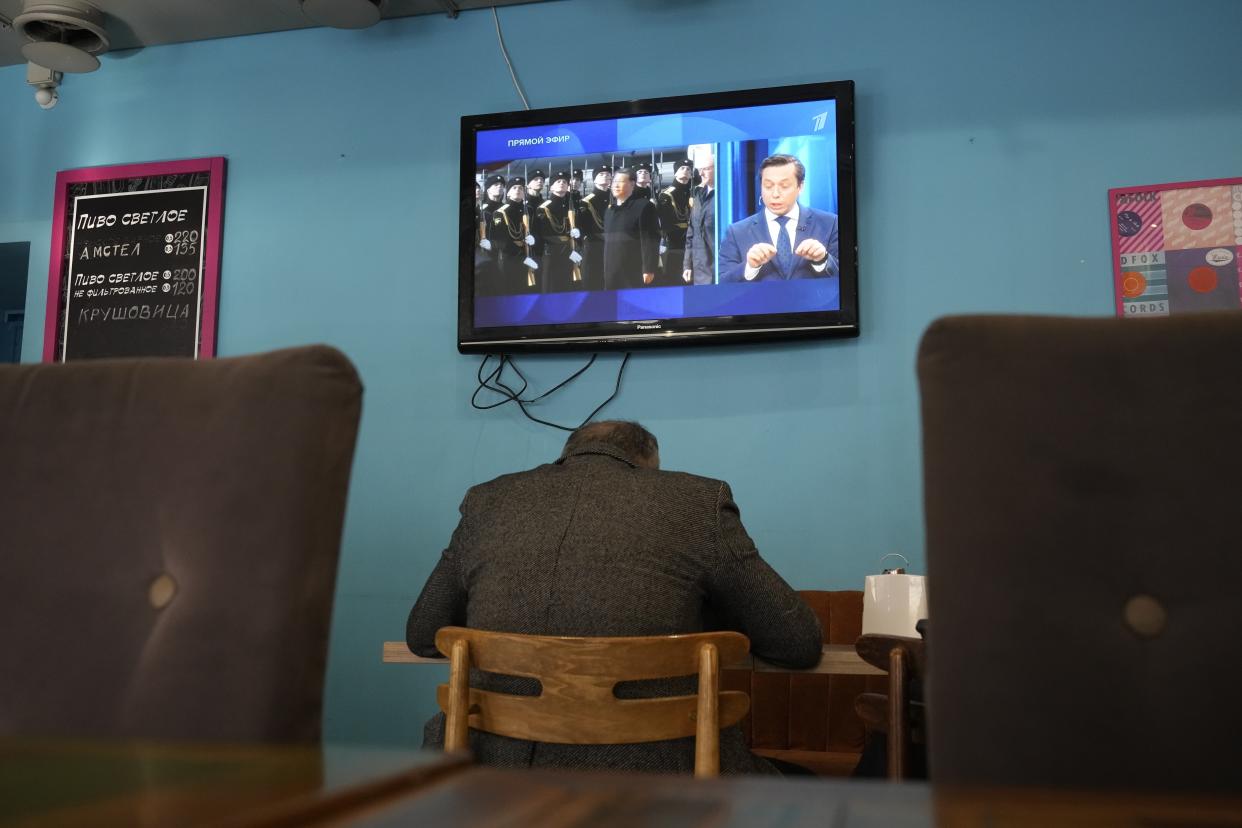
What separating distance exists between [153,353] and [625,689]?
2.49 m

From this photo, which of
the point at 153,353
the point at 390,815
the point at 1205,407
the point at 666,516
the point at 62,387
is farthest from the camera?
the point at 153,353

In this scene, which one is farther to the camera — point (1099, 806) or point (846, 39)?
point (846, 39)

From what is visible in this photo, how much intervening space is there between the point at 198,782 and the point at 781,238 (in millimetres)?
2824

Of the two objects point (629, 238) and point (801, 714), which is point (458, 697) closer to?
point (801, 714)

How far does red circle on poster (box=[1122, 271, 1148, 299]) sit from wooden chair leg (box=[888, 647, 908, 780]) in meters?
1.71

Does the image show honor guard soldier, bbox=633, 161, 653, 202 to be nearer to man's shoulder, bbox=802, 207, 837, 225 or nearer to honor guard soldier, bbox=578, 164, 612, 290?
honor guard soldier, bbox=578, 164, 612, 290

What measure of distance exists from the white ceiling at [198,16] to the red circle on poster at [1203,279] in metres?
2.23

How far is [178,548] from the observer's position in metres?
0.91

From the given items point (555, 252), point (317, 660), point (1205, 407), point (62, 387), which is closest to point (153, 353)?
point (555, 252)

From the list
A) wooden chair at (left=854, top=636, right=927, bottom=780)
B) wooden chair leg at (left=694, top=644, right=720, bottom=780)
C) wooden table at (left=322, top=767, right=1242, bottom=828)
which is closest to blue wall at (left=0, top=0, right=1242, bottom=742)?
wooden chair at (left=854, top=636, right=927, bottom=780)

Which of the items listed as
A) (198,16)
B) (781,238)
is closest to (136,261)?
(198,16)

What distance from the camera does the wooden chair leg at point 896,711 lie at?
1.77 meters

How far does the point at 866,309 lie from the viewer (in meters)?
3.13

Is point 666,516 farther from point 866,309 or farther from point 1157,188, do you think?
point 1157,188
